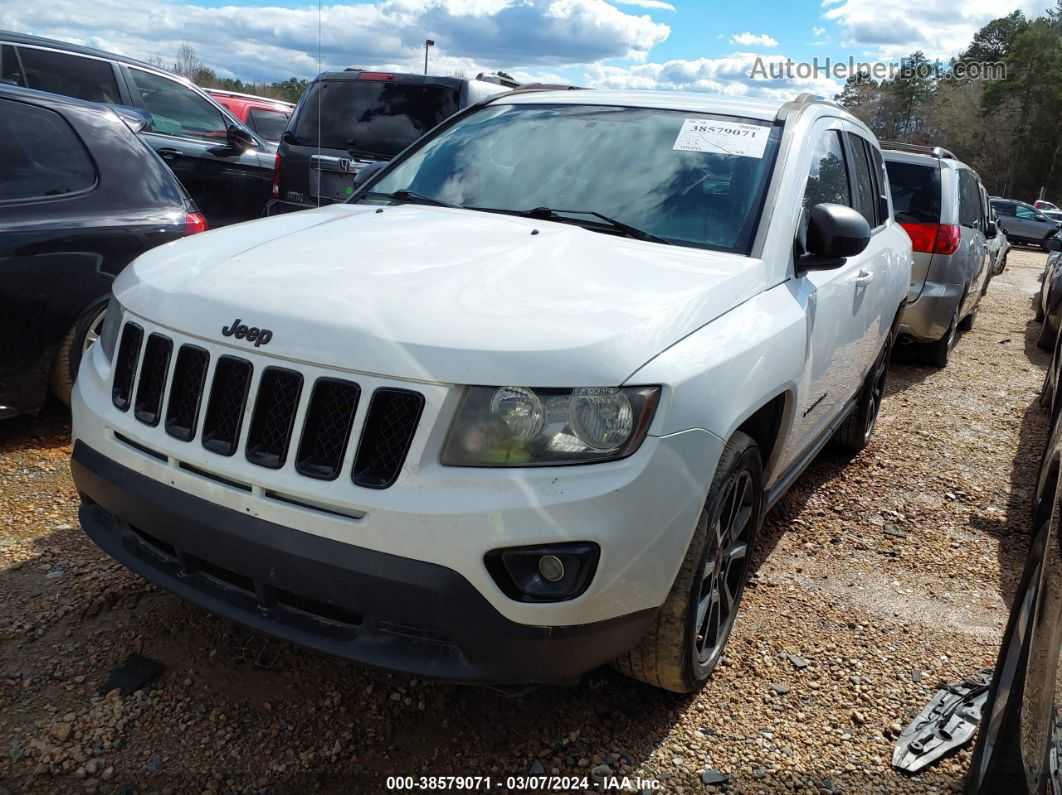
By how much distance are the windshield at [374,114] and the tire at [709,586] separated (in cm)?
513

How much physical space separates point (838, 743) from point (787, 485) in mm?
1077

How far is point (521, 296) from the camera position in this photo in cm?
227

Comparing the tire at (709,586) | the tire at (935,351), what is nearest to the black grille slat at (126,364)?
the tire at (709,586)

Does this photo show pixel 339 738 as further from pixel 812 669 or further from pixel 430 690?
pixel 812 669

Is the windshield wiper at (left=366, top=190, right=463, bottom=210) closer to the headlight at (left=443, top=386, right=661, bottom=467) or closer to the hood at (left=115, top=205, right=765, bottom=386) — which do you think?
the hood at (left=115, top=205, right=765, bottom=386)

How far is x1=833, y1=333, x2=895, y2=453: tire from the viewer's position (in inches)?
194

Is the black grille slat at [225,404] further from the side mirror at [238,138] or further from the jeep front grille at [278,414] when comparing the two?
the side mirror at [238,138]

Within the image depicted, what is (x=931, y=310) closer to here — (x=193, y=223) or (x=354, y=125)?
(x=354, y=125)

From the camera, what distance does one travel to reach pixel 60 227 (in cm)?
405

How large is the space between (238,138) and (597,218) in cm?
538

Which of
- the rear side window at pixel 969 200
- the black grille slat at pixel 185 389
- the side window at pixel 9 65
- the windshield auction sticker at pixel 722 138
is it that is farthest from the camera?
the rear side window at pixel 969 200

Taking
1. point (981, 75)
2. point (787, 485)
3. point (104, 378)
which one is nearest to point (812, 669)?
point (787, 485)

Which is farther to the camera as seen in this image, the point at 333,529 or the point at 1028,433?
the point at 1028,433

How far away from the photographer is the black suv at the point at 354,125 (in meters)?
7.14
